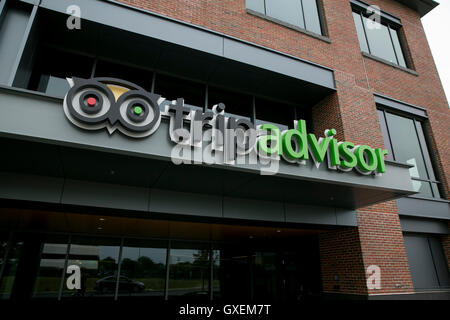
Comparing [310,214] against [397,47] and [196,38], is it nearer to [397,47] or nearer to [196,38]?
[196,38]

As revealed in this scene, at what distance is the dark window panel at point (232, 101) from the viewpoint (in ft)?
33.3

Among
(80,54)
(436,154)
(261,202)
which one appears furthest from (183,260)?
(436,154)

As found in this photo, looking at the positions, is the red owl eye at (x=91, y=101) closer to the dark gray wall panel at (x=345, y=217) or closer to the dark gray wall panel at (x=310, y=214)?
the dark gray wall panel at (x=310, y=214)

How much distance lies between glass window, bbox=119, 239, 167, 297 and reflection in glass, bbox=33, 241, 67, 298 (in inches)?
81.0

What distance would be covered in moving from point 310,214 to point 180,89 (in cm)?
572

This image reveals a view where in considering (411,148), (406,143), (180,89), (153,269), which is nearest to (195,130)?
(180,89)

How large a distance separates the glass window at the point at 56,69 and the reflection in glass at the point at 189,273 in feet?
23.6

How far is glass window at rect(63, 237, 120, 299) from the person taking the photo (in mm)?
10523

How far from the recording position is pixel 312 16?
12266mm

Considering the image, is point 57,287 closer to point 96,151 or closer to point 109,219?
point 109,219

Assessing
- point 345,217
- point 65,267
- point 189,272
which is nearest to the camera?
point 345,217
